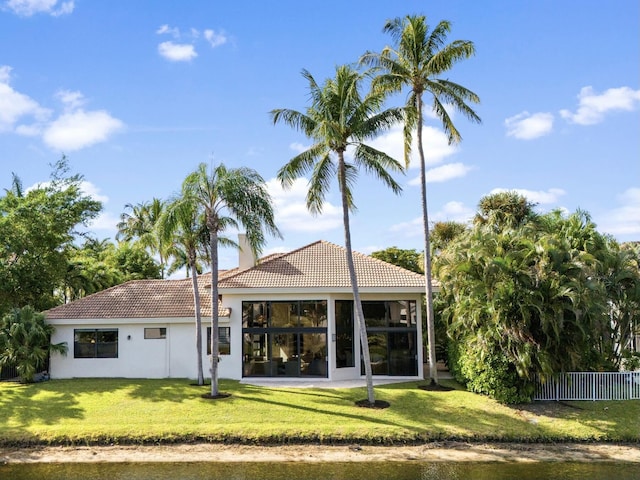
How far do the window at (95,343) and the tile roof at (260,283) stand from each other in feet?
2.62

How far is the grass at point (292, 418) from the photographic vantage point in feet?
55.9

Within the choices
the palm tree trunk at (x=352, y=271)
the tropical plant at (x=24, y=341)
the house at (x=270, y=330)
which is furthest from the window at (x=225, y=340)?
the tropical plant at (x=24, y=341)

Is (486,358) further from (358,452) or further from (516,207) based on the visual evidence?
(516,207)

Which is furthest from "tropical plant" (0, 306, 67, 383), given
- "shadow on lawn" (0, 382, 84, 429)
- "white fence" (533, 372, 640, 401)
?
"white fence" (533, 372, 640, 401)

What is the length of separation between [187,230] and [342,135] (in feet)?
23.9

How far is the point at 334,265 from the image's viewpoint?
25734 millimetres

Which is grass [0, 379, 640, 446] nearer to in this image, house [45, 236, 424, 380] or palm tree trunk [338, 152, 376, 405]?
palm tree trunk [338, 152, 376, 405]

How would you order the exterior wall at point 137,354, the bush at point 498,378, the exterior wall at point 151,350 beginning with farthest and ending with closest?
the exterior wall at point 137,354 < the exterior wall at point 151,350 < the bush at point 498,378

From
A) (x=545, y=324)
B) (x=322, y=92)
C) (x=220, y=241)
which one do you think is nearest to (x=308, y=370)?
(x=220, y=241)

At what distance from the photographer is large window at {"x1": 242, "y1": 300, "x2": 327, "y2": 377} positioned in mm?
23859

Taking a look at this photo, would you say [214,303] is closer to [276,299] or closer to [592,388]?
[276,299]

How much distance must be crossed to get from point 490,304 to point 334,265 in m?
8.58

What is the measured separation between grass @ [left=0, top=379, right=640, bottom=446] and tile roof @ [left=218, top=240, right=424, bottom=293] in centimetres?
466

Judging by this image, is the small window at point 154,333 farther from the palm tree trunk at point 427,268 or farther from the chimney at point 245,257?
the palm tree trunk at point 427,268
